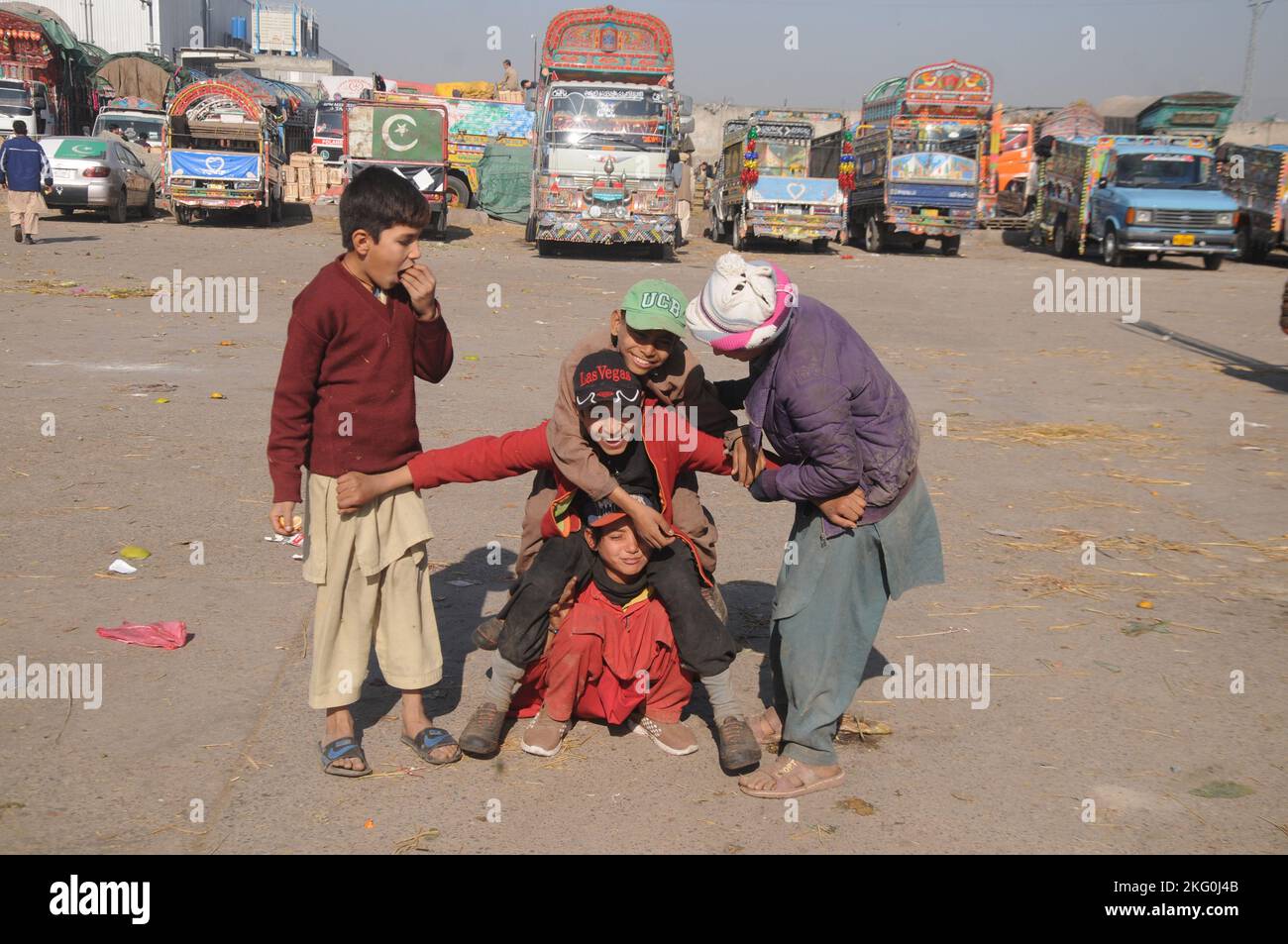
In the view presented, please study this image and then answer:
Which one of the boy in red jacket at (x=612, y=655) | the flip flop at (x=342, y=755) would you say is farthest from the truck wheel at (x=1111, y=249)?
the flip flop at (x=342, y=755)

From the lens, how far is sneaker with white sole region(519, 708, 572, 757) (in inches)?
154

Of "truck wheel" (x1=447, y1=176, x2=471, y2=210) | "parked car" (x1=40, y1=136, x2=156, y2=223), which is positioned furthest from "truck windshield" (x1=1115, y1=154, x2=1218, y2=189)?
"parked car" (x1=40, y1=136, x2=156, y2=223)

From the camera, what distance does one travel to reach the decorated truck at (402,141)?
23875 millimetres

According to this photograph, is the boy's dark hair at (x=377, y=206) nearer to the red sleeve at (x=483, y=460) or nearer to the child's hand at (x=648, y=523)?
the red sleeve at (x=483, y=460)

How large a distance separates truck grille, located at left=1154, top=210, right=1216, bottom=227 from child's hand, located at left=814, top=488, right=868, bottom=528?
21.4 metres

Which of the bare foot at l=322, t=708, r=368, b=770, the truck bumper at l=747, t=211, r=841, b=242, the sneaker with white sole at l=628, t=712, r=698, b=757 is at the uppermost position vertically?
the truck bumper at l=747, t=211, r=841, b=242

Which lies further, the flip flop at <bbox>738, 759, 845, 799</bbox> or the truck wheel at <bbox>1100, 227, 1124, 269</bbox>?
the truck wheel at <bbox>1100, 227, 1124, 269</bbox>

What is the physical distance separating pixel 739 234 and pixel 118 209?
13038 mm

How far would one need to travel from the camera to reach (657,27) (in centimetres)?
2361

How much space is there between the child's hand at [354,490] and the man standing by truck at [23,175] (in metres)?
17.8

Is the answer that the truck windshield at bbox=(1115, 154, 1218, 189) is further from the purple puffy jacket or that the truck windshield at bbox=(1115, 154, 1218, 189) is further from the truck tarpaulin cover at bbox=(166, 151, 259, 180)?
the purple puffy jacket

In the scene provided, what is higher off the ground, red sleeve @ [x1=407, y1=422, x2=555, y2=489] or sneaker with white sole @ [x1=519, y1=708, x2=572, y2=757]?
red sleeve @ [x1=407, y1=422, x2=555, y2=489]

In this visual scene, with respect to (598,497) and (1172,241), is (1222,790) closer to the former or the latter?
(598,497)
